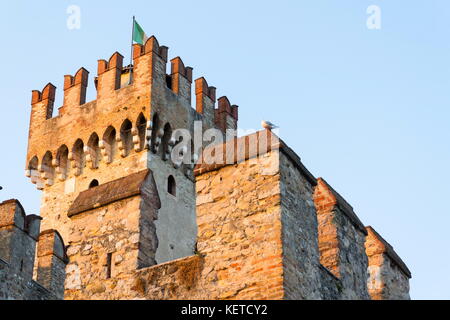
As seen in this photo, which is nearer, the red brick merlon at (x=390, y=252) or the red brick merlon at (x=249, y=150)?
the red brick merlon at (x=249, y=150)

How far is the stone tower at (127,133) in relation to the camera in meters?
25.8

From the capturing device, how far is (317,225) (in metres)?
8.58

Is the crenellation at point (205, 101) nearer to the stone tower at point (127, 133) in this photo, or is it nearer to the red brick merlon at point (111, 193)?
the stone tower at point (127, 133)

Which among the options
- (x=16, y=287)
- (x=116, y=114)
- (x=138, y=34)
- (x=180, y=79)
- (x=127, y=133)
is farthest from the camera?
(x=138, y=34)

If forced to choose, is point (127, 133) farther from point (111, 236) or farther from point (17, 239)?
point (111, 236)

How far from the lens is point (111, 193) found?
352 inches

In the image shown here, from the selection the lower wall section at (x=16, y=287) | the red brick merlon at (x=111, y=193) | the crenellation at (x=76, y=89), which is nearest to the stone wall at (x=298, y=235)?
the red brick merlon at (x=111, y=193)

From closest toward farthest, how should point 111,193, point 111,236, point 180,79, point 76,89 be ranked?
1. point 111,236
2. point 111,193
3. point 180,79
4. point 76,89

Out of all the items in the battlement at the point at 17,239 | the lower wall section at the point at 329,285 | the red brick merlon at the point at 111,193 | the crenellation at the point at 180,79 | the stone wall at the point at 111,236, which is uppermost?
the crenellation at the point at 180,79

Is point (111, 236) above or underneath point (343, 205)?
underneath

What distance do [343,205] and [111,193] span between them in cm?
241

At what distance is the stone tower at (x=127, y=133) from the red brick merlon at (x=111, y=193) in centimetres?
1376

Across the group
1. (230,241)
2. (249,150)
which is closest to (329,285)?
(230,241)
